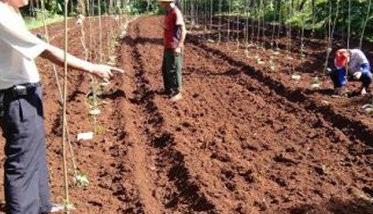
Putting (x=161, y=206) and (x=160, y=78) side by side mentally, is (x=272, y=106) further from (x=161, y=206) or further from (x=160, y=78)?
(x=161, y=206)

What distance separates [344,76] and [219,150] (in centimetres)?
333

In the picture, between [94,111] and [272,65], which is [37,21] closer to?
[272,65]

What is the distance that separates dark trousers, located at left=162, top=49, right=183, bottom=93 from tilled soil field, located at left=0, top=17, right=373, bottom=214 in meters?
0.26

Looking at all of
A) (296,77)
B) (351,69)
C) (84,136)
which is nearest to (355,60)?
(351,69)

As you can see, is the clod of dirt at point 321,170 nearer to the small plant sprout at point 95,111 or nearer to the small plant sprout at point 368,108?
the small plant sprout at point 368,108

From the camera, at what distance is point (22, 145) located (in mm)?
3852

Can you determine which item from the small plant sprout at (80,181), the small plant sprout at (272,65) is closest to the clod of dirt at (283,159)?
the small plant sprout at (80,181)

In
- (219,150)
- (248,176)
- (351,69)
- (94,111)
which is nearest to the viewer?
(248,176)

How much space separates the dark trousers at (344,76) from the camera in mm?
8320

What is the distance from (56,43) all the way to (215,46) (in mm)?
5185

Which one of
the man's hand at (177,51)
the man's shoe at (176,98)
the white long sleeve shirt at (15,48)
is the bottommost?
the man's shoe at (176,98)

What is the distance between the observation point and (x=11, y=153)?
12.7 feet

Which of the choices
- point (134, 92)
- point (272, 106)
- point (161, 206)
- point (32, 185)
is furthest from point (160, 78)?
point (32, 185)

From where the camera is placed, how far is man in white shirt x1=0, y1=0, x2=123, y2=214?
11.9ft
